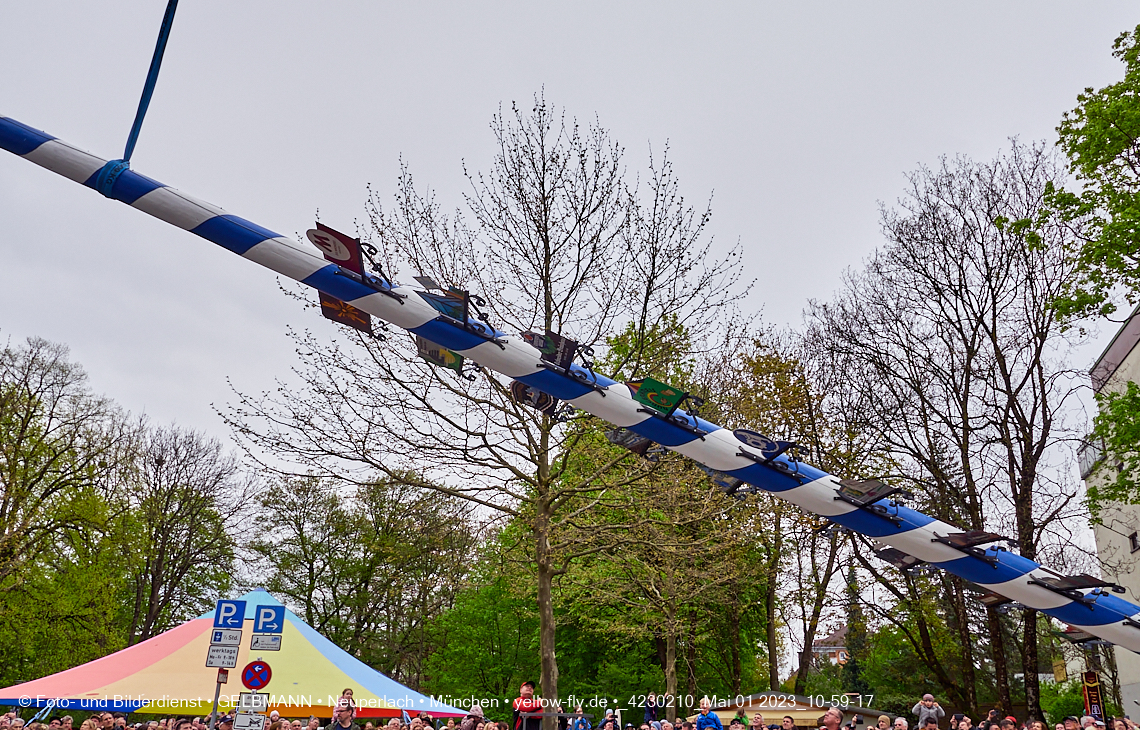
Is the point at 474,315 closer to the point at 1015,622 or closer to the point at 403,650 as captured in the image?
the point at 1015,622

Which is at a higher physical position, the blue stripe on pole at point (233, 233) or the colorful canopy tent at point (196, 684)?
the blue stripe on pole at point (233, 233)

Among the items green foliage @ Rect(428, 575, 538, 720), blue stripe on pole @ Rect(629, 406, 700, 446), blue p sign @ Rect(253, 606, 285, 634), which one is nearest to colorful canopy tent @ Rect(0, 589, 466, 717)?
blue p sign @ Rect(253, 606, 285, 634)

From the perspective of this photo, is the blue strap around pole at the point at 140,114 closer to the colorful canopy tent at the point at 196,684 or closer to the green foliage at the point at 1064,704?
the colorful canopy tent at the point at 196,684

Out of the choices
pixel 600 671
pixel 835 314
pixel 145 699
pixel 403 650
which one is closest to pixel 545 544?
pixel 145 699

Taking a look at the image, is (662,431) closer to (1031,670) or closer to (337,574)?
(1031,670)

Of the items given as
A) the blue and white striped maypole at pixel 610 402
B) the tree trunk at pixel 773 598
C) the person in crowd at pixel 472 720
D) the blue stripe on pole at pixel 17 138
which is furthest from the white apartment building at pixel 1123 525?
the blue stripe on pole at pixel 17 138

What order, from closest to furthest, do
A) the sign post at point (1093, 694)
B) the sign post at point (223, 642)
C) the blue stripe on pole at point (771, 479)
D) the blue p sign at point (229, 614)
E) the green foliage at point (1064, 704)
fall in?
the blue stripe on pole at point (771, 479) → the sign post at point (223, 642) → the blue p sign at point (229, 614) → the sign post at point (1093, 694) → the green foliage at point (1064, 704)

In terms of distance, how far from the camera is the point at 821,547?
26.4 metres

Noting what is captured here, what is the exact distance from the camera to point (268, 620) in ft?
34.0

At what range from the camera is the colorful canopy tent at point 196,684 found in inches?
500

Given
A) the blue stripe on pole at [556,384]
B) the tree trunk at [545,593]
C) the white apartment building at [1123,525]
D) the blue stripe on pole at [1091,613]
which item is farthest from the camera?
the white apartment building at [1123,525]

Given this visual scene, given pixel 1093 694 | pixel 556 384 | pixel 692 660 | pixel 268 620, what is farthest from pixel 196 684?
pixel 692 660

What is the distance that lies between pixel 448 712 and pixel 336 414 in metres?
5.66

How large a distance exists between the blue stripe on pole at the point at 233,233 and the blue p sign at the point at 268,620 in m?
6.39
